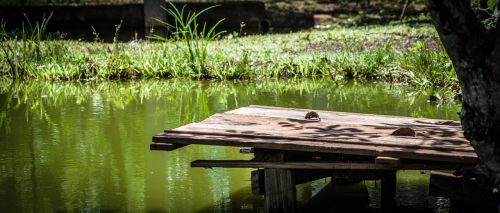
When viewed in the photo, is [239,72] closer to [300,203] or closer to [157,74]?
[157,74]

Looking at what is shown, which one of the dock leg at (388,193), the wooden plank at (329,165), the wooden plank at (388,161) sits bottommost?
the dock leg at (388,193)

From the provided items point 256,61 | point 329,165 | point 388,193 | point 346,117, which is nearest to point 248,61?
point 256,61

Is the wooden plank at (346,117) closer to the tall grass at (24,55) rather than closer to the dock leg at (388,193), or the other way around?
the dock leg at (388,193)

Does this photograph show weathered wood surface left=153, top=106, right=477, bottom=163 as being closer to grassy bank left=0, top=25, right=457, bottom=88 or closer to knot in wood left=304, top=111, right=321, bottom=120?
knot in wood left=304, top=111, right=321, bottom=120

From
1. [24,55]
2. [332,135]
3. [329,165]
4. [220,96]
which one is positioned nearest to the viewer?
[329,165]

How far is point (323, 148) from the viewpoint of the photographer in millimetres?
5246

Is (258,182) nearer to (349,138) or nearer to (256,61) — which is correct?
(349,138)

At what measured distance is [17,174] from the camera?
696 cm

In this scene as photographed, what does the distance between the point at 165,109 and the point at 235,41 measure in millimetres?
6648

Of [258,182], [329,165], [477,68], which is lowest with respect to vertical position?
[258,182]

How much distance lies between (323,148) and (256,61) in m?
8.42

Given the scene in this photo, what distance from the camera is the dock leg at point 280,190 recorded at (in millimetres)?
Result: 5508

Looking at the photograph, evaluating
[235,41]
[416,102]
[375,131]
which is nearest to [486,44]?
[375,131]

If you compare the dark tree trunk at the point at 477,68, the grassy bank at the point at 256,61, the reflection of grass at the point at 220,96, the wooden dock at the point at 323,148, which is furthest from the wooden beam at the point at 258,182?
the grassy bank at the point at 256,61
